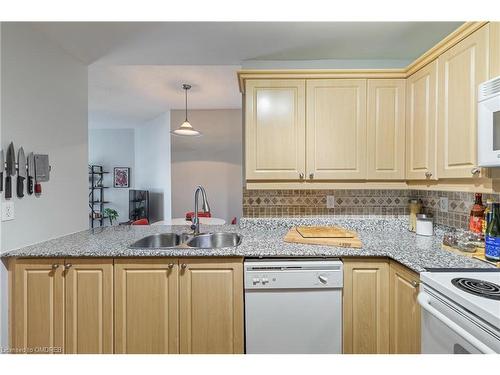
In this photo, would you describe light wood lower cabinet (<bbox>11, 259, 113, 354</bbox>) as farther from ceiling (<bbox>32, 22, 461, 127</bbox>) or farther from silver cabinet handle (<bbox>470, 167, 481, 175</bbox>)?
silver cabinet handle (<bbox>470, 167, 481, 175</bbox>)

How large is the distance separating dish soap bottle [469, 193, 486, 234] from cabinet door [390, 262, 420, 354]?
2.05 ft

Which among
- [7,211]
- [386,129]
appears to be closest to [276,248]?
[386,129]

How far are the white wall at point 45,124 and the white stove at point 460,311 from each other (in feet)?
7.42

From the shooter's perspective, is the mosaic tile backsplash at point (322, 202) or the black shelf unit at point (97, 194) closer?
the mosaic tile backsplash at point (322, 202)

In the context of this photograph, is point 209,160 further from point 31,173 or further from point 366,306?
point 366,306

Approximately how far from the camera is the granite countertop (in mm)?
1379

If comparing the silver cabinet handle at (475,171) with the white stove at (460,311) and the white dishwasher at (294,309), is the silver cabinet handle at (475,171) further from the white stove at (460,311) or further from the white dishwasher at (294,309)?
the white dishwasher at (294,309)

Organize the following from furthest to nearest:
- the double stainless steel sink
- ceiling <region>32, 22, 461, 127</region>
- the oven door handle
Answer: the double stainless steel sink → ceiling <region>32, 22, 461, 127</region> → the oven door handle

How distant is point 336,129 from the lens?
1.92m

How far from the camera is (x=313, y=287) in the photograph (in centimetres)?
149

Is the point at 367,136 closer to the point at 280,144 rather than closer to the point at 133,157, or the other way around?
the point at 280,144

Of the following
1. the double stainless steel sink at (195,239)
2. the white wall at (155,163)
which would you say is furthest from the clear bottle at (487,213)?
the white wall at (155,163)

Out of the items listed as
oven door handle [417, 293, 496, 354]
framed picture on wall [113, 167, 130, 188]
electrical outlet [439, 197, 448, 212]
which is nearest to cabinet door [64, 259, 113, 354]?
oven door handle [417, 293, 496, 354]

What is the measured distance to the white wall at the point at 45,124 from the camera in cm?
156
